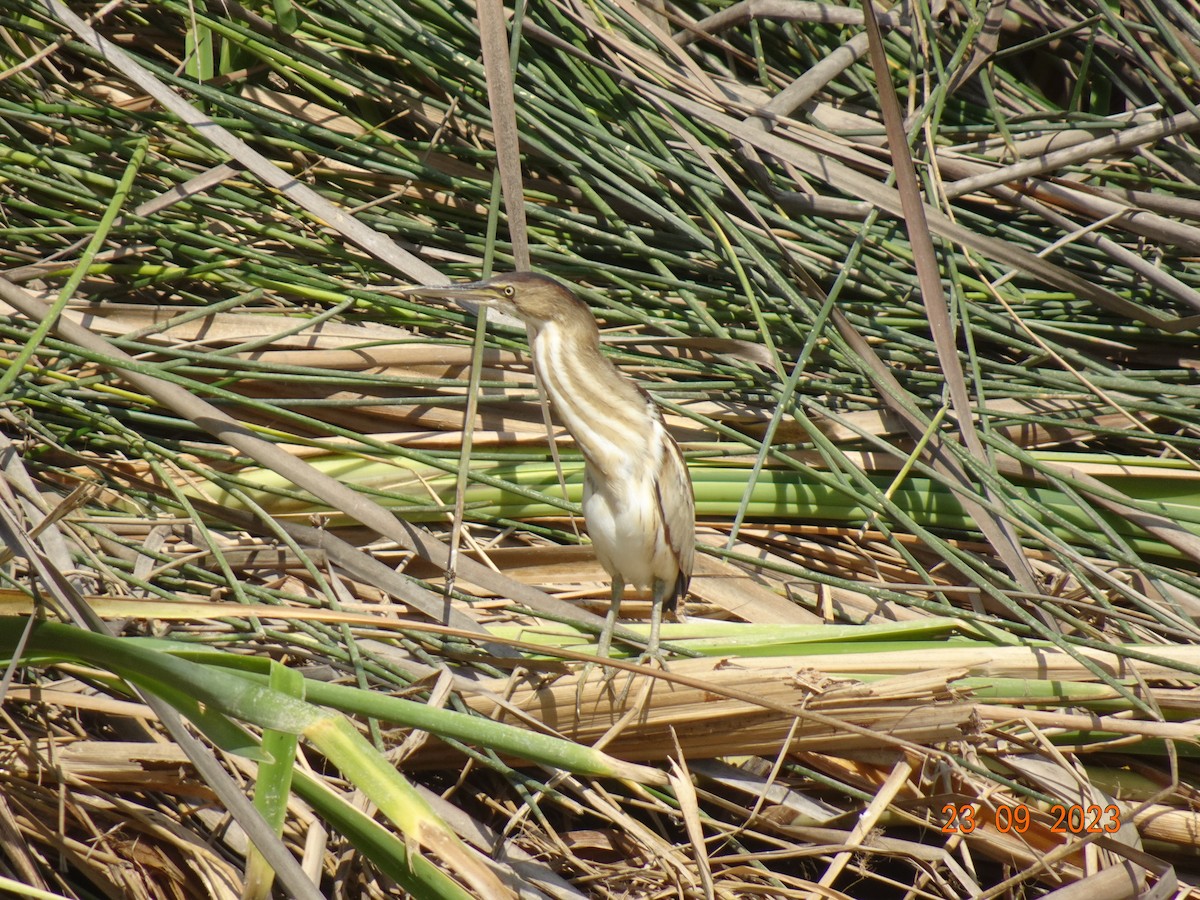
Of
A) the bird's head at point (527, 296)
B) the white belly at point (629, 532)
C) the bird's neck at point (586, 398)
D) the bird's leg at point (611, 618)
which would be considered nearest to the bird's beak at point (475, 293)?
the bird's head at point (527, 296)

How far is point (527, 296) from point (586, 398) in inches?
9.7

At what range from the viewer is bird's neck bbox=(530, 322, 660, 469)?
238 centimetres

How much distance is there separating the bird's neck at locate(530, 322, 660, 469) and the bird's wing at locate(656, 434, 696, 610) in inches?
3.2

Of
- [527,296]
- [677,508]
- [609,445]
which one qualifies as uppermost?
[527,296]

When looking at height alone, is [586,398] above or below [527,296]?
below

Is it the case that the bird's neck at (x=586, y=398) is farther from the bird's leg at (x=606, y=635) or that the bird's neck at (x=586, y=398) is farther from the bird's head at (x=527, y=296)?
the bird's leg at (x=606, y=635)

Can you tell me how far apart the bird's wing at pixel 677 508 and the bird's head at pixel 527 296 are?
0.34 m

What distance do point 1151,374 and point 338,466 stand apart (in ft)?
6.56

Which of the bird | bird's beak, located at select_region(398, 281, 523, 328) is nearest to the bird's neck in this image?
the bird

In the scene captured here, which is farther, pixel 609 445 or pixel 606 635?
pixel 609 445

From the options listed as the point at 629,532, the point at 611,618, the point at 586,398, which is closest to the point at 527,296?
the point at 586,398

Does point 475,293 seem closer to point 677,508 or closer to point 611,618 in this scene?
point 677,508

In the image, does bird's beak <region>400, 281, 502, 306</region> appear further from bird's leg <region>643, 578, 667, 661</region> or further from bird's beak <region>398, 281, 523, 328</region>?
bird's leg <region>643, 578, 667, 661</region>

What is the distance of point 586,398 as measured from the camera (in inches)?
94.0
